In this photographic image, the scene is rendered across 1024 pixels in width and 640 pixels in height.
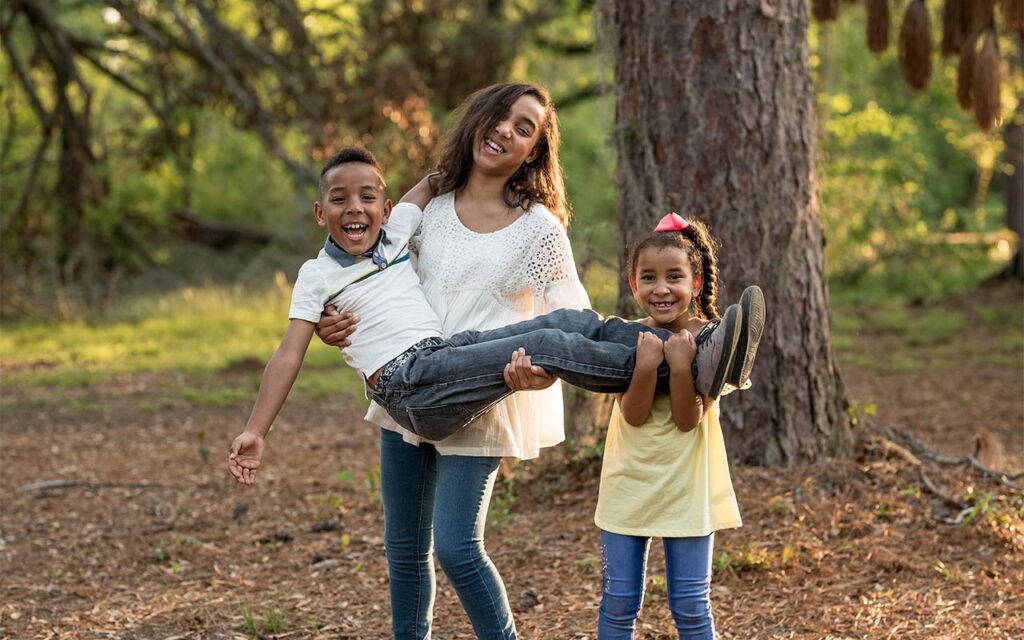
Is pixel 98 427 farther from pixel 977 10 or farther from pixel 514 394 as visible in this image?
pixel 977 10

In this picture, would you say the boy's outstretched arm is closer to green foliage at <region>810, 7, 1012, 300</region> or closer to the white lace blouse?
the white lace blouse

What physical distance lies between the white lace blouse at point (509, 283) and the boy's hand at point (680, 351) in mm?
485

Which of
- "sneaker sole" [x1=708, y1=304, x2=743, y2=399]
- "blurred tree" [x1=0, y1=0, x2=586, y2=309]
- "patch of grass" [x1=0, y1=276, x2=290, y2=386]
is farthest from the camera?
"blurred tree" [x1=0, y1=0, x2=586, y2=309]

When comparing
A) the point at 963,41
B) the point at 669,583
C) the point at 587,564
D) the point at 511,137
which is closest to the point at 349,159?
the point at 511,137

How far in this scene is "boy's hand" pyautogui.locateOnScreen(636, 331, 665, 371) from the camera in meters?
2.65

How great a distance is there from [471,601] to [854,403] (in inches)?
104

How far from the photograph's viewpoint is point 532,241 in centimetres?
306

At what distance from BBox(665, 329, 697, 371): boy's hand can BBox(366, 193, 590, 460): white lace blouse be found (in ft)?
1.59

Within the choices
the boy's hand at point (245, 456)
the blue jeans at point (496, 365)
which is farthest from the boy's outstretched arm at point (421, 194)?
the boy's hand at point (245, 456)

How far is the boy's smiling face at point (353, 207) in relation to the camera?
3.00 m

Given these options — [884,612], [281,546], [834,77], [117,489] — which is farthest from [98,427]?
[834,77]

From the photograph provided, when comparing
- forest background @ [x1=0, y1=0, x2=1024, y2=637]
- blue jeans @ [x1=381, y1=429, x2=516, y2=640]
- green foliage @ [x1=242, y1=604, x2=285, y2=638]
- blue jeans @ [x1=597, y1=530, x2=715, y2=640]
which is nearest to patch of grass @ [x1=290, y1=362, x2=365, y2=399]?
forest background @ [x1=0, y1=0, x2=1024, y2=637]

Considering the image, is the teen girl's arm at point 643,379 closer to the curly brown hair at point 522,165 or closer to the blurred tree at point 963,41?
the curly brown hair at point 522,165

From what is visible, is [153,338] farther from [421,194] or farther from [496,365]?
[496,365]
